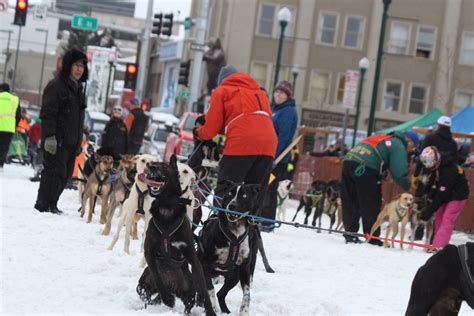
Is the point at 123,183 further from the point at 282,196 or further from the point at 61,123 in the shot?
the point at 282,196

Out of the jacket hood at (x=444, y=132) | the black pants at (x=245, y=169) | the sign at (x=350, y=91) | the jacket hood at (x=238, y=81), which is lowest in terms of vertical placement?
the black pants at (x=245, y=169)

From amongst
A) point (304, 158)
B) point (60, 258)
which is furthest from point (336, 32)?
point (60, 258)

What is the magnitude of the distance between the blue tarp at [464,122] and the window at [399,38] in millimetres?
25647

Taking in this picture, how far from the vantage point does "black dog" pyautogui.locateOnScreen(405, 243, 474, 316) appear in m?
5.26

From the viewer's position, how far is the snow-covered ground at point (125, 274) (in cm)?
646

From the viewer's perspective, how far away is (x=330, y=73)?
49219 millimetres

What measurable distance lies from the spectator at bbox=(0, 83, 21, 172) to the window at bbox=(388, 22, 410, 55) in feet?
109

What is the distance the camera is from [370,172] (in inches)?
508

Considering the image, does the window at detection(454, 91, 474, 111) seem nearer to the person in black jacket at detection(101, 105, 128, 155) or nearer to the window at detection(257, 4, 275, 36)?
the window at detection(257, 4, 275, 36)

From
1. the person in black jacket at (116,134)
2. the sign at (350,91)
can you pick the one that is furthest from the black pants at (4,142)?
the sign at (350,91)

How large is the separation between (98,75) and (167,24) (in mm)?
9067

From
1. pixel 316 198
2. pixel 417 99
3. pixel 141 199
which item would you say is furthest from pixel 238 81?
pixel 417 99

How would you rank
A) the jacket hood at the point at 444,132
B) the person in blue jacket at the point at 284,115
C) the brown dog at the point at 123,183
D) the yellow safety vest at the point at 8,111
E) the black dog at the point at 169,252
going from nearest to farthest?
the black dog at the point at 169,252, the brown dog at the point at 123,183, the person in blue jacket at the point at 284,115, the jacket hood at the point at 444,132, the yellow safety vest at the point at 8,111

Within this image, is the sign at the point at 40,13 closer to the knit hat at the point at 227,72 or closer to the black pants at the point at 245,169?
the knit hat at the point at 227,72
